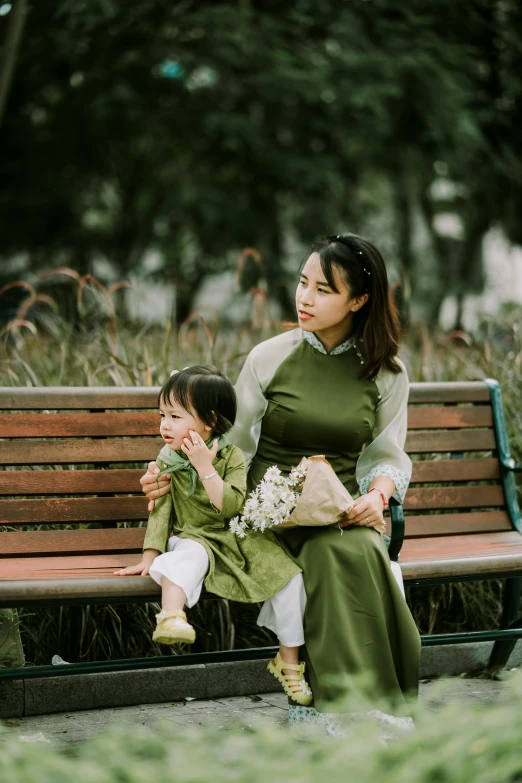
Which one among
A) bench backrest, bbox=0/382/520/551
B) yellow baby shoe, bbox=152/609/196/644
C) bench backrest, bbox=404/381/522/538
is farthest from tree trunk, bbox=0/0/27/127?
yellow baby shoe, bbox=152/609/196/644

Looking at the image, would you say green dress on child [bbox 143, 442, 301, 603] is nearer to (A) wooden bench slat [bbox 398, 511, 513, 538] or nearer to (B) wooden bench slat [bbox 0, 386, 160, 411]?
(B) wooden bench slat [bbox 0, 386, 160, 411]

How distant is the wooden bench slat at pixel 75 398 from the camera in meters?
3.89

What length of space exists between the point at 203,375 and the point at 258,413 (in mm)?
426

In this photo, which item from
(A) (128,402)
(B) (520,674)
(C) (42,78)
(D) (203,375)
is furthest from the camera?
(C) (42,78)

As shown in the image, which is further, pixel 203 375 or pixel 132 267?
pixel 132 267

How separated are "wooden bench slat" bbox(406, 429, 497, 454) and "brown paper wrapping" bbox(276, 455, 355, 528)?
1.07 meters

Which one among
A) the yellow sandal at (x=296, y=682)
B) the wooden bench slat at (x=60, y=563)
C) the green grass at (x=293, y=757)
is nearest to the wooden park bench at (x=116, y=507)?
the wooden bench slat at (x=60, y=563)

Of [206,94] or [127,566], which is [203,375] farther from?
[206,94]

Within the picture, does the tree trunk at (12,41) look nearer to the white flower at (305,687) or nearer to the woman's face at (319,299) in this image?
the woman's face at (319,299)

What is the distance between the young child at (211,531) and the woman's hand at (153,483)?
0.04 meters

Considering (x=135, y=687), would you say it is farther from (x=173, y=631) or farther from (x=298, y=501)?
(x=298, y=501)

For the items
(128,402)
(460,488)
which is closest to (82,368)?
(128,402)

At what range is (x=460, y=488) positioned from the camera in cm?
443

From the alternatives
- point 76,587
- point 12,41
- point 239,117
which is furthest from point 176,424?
point 239,117
